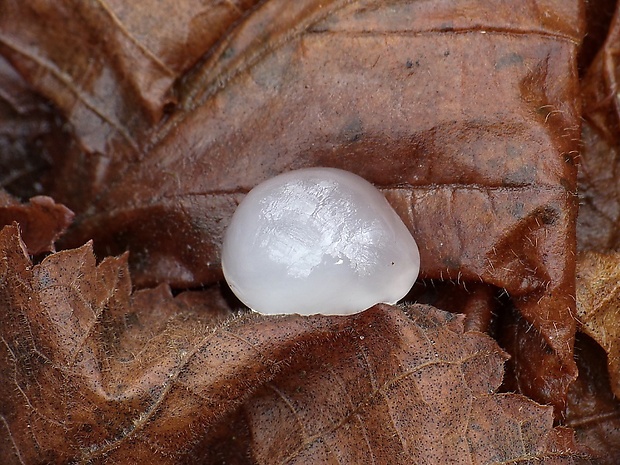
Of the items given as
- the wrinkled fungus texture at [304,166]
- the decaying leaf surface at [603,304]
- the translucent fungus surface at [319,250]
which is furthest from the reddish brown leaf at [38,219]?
the decaying leaf surface at [603,304]

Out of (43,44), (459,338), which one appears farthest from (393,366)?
(43,44)

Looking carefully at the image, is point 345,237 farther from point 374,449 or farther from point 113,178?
point 113,178

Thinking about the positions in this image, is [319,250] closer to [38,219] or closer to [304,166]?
[304,166]

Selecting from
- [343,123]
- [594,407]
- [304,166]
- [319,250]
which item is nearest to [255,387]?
[319,250]

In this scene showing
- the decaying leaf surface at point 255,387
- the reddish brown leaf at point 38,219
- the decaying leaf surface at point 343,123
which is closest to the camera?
the decaying leaf surface at point 255,387

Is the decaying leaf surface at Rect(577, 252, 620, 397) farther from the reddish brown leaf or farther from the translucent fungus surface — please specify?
the reddish brown leaf

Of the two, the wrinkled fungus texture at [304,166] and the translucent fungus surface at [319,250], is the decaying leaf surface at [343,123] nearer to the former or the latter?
the wrinkled fungus texture at [304,166]
